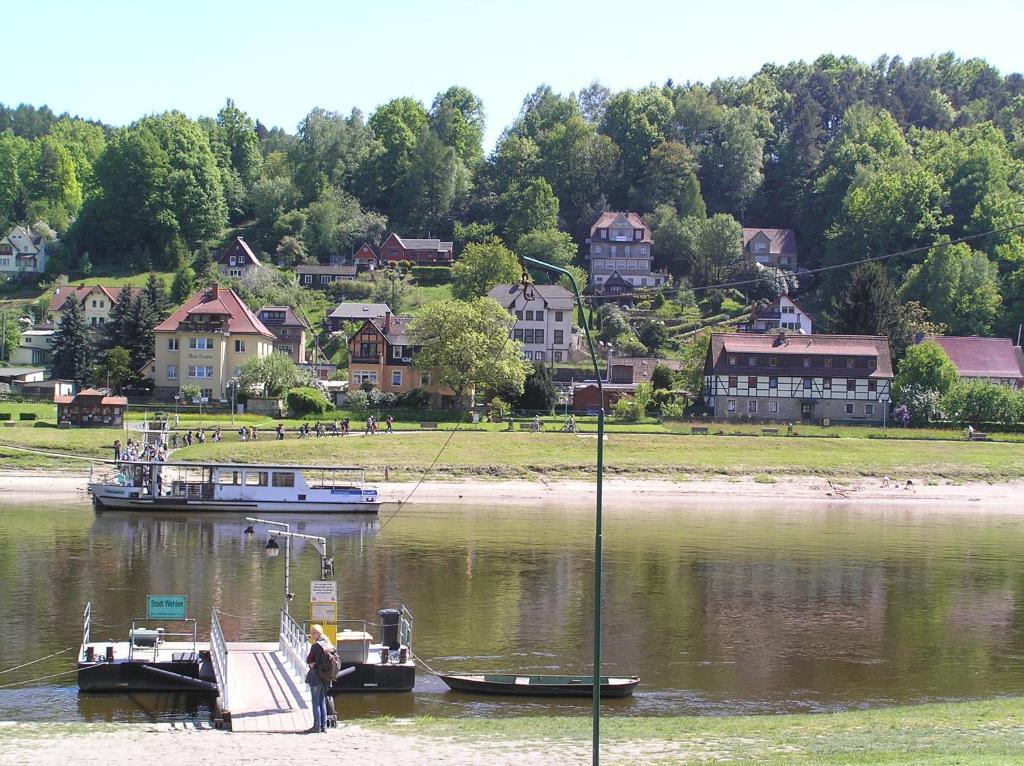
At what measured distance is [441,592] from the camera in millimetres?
39688

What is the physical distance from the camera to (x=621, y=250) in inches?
5945

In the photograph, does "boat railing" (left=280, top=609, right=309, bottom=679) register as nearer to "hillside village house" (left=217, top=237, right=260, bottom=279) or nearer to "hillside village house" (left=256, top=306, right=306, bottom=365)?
"hillside village house" (left=256, top=306, right=306, bottom=365)

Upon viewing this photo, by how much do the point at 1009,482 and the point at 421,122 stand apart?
133 meters

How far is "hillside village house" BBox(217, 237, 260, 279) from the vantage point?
150 m

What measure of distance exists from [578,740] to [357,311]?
357ft

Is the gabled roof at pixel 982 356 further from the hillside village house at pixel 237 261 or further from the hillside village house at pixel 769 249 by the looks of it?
the hillside village house at pixel 237 261

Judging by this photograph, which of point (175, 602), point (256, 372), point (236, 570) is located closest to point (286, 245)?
point (256, 372)

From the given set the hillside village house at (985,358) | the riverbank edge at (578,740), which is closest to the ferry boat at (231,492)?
the riverbank edge at (578,740)

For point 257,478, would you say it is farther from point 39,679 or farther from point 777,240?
point 777,240

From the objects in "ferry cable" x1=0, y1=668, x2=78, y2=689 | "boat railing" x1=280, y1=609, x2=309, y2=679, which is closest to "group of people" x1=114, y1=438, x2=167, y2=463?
"ferry cable" x1=0, y1=668, x2=78, y2=689

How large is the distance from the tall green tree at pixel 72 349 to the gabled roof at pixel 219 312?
293 inches

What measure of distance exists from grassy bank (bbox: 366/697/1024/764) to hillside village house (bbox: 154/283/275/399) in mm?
77063

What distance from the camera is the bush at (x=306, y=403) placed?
8694cm

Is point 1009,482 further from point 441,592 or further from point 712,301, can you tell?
point 712,301
